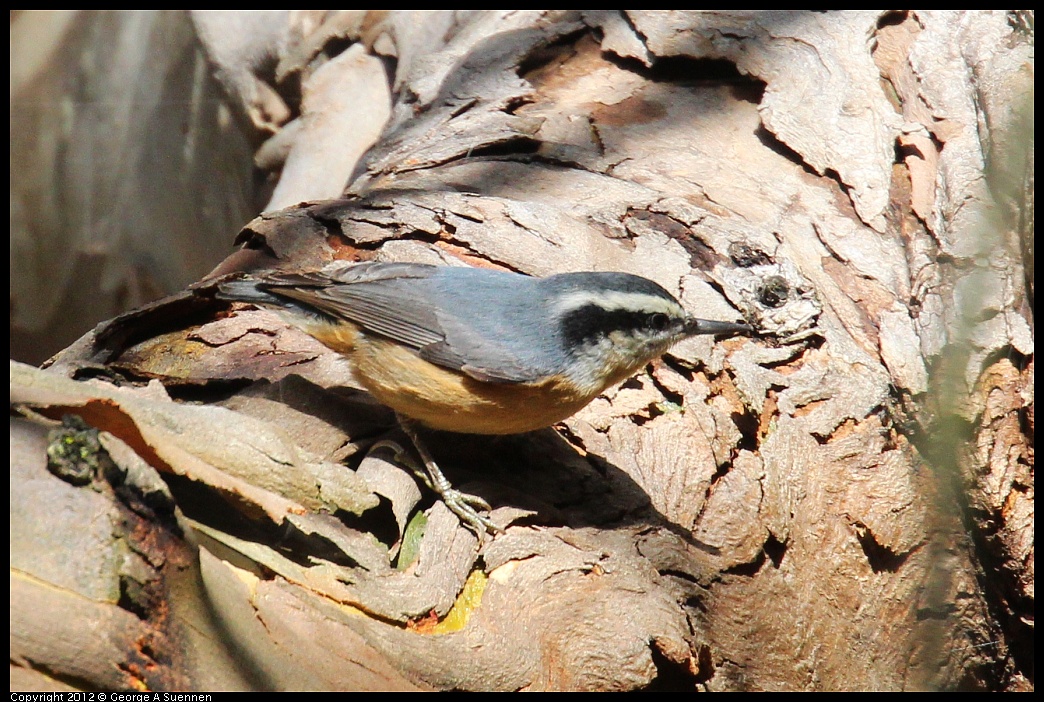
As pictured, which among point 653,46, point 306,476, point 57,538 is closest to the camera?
point 57,538

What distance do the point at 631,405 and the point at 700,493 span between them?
Answer: 16.3 inches

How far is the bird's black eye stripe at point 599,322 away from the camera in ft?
9.20

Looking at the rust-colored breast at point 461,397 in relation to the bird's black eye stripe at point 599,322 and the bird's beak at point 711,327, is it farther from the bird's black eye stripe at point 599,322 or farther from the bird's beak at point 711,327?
the bird's beak at point 711,327

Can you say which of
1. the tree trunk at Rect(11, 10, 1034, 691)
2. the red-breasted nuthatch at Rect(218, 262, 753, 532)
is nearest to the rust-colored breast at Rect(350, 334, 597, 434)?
the red-breasted nuthatch at Rect(218, 262, 753, 532)

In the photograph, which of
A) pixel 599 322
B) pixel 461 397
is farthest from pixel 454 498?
pixel 599 322

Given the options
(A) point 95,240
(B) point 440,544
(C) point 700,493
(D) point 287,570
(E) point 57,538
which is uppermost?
(E) point 57,538

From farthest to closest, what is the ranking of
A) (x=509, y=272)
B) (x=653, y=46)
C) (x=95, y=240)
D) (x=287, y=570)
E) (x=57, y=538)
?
(x=95, y=240), (x=653, y=46), (x=509, y=272), (x=287, y=570), (x=57, y=538)

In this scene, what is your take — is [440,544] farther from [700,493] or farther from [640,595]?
[700,493]

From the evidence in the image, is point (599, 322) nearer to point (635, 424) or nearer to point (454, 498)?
point (635, 424)

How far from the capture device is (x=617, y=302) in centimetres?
280

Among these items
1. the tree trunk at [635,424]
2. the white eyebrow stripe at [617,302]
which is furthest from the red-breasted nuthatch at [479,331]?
the tree trunk at [635,424]

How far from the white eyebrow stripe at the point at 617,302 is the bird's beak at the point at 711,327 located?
4 cm
